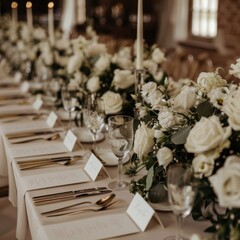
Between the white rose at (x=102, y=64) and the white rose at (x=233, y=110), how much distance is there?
4.67 ft

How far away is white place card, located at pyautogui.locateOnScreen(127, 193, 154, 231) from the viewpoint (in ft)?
4.47

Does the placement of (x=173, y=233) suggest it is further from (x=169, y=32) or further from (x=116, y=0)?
(x=116, y=0)

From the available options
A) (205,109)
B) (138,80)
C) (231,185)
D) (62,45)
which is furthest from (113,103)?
(62,45)

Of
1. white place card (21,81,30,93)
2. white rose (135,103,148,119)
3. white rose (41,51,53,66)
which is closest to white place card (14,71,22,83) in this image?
white place card (21,81,30,93)

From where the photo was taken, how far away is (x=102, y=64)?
8.68ft

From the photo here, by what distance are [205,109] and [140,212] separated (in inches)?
14.4

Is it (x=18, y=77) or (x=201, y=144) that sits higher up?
(x=201, y=144)

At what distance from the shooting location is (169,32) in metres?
8.09

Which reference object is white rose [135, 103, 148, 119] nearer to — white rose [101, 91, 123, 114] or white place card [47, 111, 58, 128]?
white rose [101, 91, 123, 114]

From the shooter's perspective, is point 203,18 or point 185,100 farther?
point 203,18

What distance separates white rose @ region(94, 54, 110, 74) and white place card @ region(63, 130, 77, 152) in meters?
0.57

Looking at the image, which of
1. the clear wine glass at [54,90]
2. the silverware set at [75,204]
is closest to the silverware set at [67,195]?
the silverware set at [75,204]

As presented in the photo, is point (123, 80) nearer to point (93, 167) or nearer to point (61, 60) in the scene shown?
point (93, 167)

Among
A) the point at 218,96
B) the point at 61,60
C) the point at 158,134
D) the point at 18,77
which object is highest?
the point at 218,96
